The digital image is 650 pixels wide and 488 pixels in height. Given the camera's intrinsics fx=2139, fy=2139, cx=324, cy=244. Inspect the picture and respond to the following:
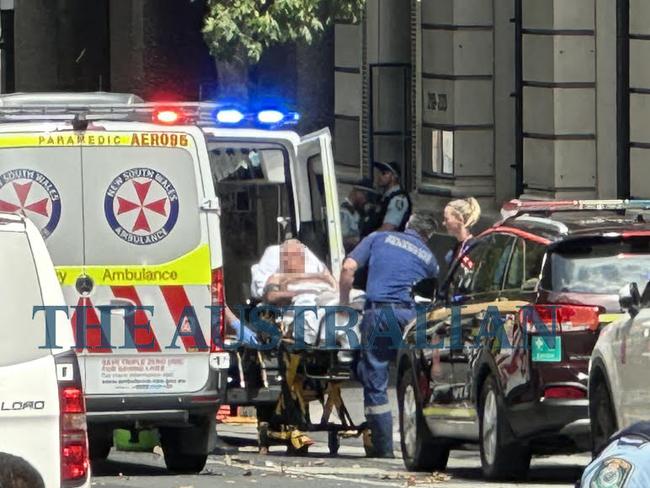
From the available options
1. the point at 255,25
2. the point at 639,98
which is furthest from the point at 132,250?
the point at 639,98

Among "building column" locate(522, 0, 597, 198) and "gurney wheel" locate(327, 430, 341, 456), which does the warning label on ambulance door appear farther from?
"building column" locate(522, 0, 597, 198)

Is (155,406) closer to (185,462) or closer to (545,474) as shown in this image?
(185,462)

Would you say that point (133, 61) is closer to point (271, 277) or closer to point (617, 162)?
point (617, 162)

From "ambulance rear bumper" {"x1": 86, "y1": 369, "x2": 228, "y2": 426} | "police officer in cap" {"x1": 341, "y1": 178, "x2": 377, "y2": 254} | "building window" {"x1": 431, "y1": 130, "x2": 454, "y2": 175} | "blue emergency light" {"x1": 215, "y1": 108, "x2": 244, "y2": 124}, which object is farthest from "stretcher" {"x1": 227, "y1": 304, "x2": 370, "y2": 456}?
"building window" {"x1": 431, "y1": 130, "x2": 454, "y2": 175}

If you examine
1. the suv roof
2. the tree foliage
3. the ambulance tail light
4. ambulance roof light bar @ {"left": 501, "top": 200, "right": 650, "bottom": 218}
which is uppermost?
the tree foliage

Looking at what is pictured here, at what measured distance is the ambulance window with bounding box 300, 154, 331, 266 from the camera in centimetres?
1558

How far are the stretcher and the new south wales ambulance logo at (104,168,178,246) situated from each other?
2.38 metres

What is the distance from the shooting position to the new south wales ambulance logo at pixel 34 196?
1222cm

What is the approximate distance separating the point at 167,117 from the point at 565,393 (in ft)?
9.68

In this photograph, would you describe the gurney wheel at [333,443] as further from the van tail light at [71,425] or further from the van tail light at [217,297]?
the van tail light at [71,425]

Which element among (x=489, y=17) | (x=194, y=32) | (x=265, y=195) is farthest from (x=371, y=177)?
(x=265, y=195)

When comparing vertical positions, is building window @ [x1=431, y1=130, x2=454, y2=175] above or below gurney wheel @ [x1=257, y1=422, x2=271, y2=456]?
above

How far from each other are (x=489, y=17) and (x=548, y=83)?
2.80 metres

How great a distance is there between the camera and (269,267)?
15523mm
